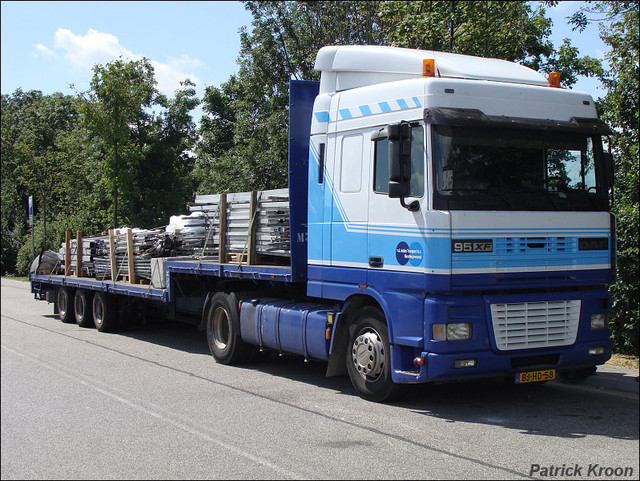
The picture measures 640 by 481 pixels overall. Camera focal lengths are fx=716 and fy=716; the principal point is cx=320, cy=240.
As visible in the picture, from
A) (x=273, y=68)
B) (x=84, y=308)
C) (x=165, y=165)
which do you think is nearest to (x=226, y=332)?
(x=84, y=308)

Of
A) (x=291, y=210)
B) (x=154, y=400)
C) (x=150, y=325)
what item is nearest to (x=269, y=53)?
(x=150, y=325)

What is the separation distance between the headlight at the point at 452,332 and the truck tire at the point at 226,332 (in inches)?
163

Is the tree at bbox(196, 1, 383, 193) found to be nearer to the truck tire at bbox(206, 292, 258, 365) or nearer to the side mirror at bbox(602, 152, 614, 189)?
the truck tire at bbox(206, 292, 258, 365)

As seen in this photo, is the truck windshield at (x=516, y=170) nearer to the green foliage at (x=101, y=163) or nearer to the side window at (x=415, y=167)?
the side window at (x=415, y=167)

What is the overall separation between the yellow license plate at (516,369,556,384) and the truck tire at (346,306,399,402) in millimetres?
1296

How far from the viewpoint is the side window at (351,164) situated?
324 inches

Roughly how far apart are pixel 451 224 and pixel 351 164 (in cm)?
173

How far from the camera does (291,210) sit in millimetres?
9367

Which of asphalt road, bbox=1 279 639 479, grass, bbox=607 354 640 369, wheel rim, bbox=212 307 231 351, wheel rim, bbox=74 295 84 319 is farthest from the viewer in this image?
wheel rim, bbox=74 295 84 319

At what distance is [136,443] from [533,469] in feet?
11.0

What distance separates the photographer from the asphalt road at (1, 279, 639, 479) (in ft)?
18.4

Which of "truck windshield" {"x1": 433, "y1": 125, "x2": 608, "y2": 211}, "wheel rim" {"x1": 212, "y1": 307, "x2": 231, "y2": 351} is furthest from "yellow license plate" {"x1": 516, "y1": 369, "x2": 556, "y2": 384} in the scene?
"wheel rim" {"x1": 212, "y1": 307, "x2": 231, "y2": 351}

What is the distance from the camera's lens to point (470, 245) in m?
7.17

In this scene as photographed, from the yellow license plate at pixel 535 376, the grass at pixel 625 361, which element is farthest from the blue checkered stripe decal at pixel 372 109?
the grass at pixel 625 361
